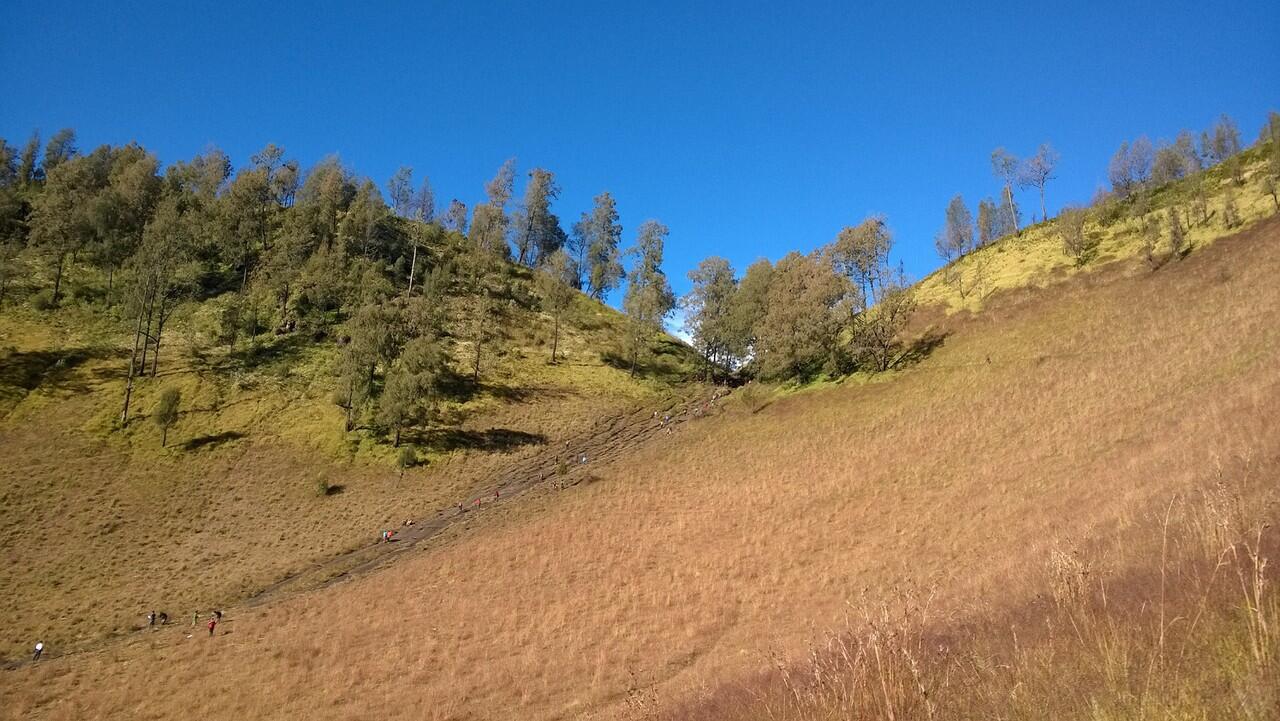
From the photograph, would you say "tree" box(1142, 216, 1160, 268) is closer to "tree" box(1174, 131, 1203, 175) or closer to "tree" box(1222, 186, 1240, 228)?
"tree" box(1222, 186, 1240, 228)

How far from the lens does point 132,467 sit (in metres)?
→ 48.5

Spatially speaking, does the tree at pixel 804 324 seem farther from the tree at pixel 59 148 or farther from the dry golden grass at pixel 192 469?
the tree at pixel 59 148

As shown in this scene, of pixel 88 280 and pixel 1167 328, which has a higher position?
pixel 88 280

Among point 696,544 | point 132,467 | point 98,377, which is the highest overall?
point 98,377

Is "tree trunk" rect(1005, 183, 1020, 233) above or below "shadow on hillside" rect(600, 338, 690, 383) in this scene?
above

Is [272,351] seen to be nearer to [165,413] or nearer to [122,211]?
[165,413]

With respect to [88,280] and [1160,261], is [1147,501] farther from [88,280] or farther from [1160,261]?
[88,280]

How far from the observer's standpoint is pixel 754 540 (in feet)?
89.0

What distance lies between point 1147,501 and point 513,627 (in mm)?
20257

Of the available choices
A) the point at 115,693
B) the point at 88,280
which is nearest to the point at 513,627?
the point at 115,693

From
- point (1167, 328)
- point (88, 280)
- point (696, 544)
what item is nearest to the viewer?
point (696, 544)

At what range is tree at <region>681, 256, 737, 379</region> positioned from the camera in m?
82.5

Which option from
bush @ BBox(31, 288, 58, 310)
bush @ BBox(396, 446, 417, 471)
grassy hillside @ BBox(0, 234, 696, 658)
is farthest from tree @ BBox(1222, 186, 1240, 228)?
bush @ BBox(31, 288, 58, 310)

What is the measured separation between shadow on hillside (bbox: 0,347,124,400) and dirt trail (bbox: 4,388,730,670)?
4087 centimetres
